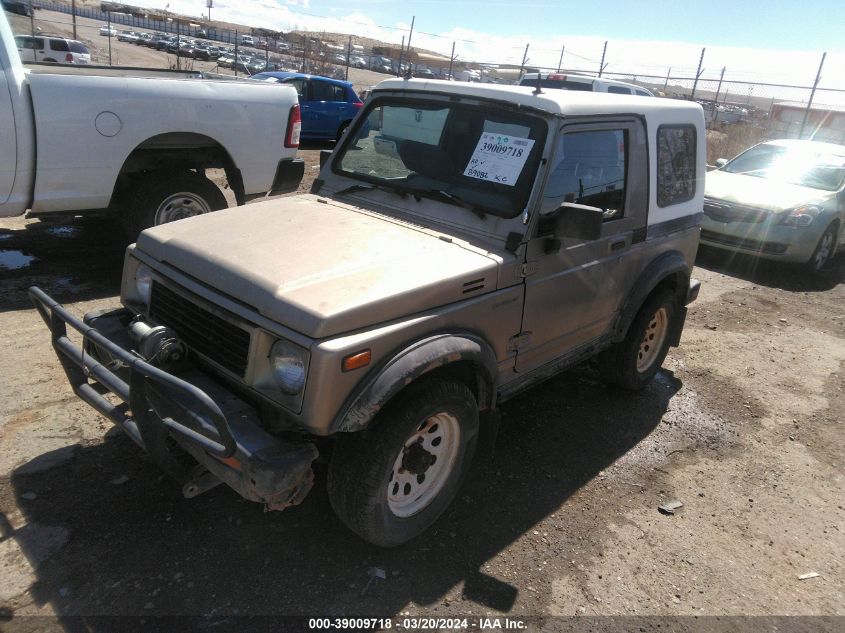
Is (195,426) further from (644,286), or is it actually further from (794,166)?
(794,166)

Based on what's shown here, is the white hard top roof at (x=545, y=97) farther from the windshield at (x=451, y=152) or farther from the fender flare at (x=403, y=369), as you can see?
the fender flare at (x=403, y=369)

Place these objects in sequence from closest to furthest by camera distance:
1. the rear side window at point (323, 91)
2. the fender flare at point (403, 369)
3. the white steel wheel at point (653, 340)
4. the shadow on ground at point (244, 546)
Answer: the fender flare at point (403, 369)
the shadow on ground at point (244, 546)
the white steel wheel at point (653, 340)
the rear side window at point (323, 91)

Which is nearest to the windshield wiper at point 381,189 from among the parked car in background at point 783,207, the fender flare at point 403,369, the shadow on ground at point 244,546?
the fender flare at point 403,369

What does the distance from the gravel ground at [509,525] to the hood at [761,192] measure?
4254mm

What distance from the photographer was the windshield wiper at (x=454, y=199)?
10.9ft

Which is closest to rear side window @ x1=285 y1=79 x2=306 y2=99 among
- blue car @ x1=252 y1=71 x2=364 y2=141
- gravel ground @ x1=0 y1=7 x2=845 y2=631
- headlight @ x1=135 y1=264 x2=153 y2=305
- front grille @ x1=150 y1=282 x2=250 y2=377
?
blue car @ x1=252 y1=71 x2=364 y2=141

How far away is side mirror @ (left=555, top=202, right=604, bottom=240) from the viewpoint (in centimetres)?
303

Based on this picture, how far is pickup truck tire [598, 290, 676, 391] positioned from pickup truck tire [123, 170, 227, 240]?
3.83 metres

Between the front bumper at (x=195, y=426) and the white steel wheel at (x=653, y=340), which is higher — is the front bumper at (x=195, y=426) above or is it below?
above

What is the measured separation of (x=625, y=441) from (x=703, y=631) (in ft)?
5.11

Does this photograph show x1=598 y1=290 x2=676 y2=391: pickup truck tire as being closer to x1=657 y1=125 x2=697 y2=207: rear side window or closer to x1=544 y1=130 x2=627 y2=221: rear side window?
x1=657 y1=125 x2=697 y2=207: rear side window

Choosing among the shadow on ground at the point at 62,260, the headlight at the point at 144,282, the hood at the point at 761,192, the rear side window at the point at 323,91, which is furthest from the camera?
the rear side window at the point at 323,91

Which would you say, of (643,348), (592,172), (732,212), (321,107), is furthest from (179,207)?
(321,107)

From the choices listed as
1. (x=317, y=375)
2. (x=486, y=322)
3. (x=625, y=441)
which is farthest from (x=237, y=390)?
(x=625, y=441)
